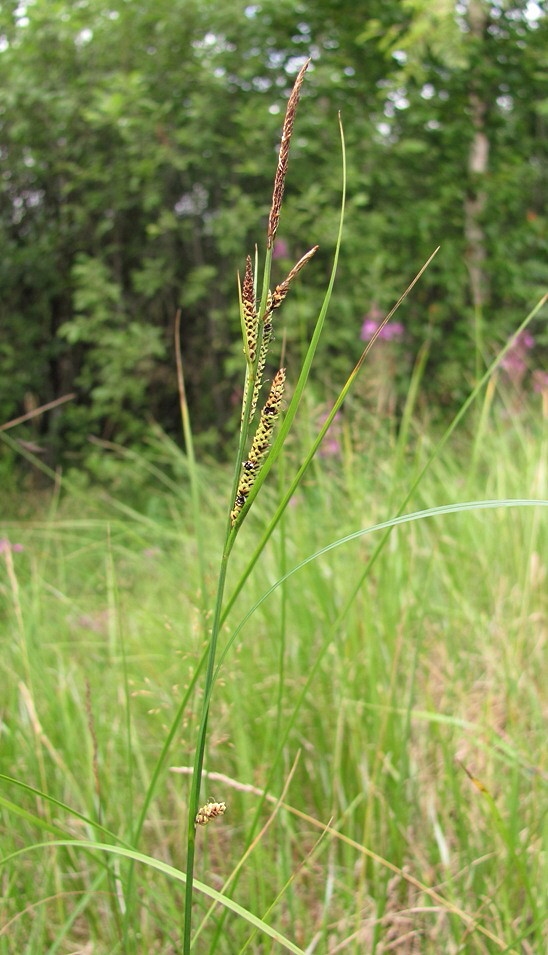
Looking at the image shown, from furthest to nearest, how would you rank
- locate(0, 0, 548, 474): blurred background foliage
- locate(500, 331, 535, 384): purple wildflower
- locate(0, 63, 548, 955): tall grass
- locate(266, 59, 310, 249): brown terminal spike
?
locate(0, 0, 548, 474): blurred background foliage < locate(500, 331, 535, 384): purple wildflower < locate(0, 63, 548, 955): tall grass < locate(266, 59, 310, 249): brown terminal spike

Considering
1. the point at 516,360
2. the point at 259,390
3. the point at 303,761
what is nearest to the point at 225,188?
the point at 516,360

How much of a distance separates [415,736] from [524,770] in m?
0.25

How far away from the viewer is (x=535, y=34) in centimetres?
571

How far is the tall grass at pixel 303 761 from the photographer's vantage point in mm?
961

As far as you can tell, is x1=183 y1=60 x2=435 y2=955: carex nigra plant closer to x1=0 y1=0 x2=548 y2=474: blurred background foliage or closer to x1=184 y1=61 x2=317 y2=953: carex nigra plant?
x1=184 y1=61 x2=317 y2=953: carex nigra plant

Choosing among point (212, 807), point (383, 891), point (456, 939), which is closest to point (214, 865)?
point (383, 891)

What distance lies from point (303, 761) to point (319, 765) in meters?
0.03

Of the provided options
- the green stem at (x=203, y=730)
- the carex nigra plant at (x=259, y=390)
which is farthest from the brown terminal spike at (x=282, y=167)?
the green stem at (x=203, y=730)

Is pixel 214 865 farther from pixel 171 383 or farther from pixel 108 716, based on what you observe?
pixel 171 383

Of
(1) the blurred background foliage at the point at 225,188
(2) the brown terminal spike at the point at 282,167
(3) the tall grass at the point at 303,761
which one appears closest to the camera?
(2) the brown terminal spike at the point at 282,167

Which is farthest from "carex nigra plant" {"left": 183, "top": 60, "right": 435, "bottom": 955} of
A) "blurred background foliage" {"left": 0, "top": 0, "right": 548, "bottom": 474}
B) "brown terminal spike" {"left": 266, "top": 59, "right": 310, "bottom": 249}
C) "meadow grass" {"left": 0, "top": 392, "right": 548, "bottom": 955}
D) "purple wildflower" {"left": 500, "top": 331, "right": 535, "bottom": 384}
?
"blurred background foliage" {"left": 0, "top": 0, "right": 548, "bottom": 474}

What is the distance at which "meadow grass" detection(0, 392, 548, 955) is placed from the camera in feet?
3.43

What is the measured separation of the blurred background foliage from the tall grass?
10.7 ft

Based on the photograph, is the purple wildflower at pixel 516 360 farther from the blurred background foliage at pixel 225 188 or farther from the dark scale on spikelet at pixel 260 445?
the dark scale on spikelet at pixel 260 445
